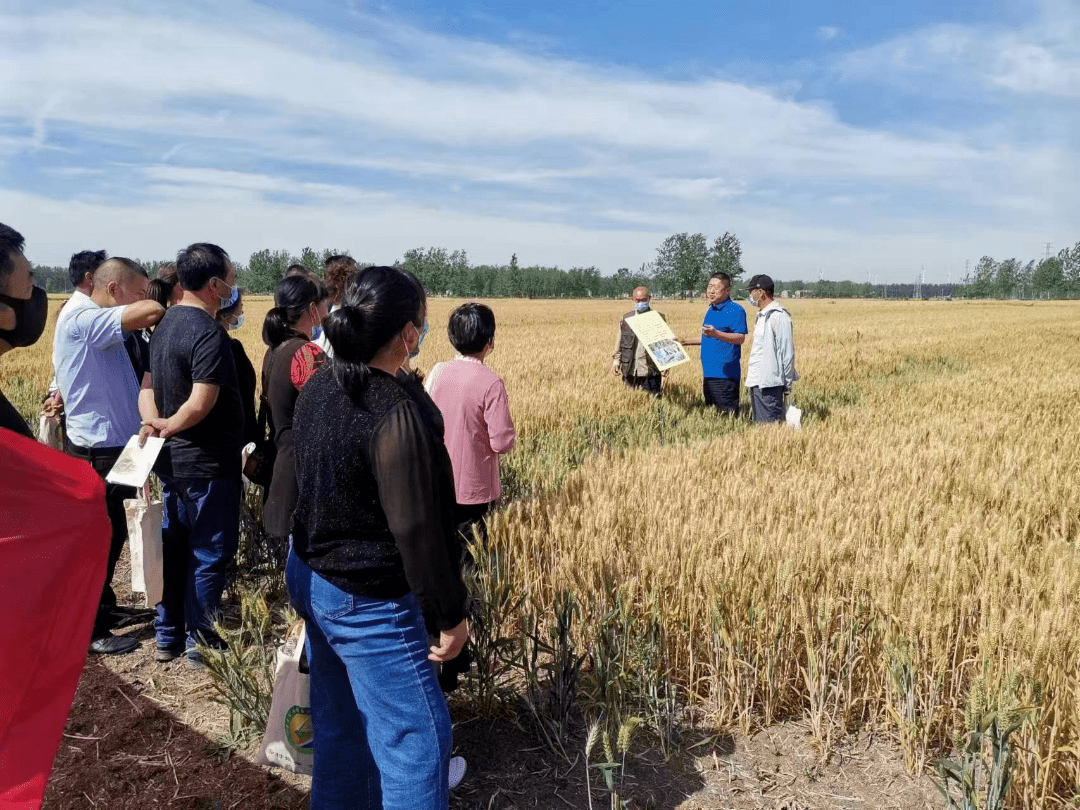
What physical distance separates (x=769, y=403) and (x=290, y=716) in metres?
5.54

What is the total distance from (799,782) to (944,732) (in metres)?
0.62

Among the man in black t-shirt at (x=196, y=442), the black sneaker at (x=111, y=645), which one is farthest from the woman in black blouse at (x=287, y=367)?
the black sneaker at (x=111, y=645)

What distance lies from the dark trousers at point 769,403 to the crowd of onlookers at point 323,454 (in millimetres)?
4068

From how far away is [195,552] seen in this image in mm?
3336

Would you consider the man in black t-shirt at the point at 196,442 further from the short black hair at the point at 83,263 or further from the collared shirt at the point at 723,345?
the collared shirt at the point at 723,345

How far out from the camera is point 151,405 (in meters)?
3.53

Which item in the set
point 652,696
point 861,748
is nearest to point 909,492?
point 861,748

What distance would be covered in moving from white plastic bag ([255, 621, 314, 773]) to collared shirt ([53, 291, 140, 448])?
1917 millimetres

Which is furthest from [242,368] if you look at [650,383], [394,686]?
[650,383]

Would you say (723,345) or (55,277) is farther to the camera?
(55,277)

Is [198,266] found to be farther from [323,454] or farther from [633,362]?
[633,362]

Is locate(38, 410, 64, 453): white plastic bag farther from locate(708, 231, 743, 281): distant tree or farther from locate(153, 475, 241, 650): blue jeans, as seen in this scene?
locate(708, 231, 743, 281): distant tree

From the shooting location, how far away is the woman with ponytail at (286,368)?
2703 mm

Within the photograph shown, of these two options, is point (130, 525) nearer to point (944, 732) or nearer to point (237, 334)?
point (944, 732)
